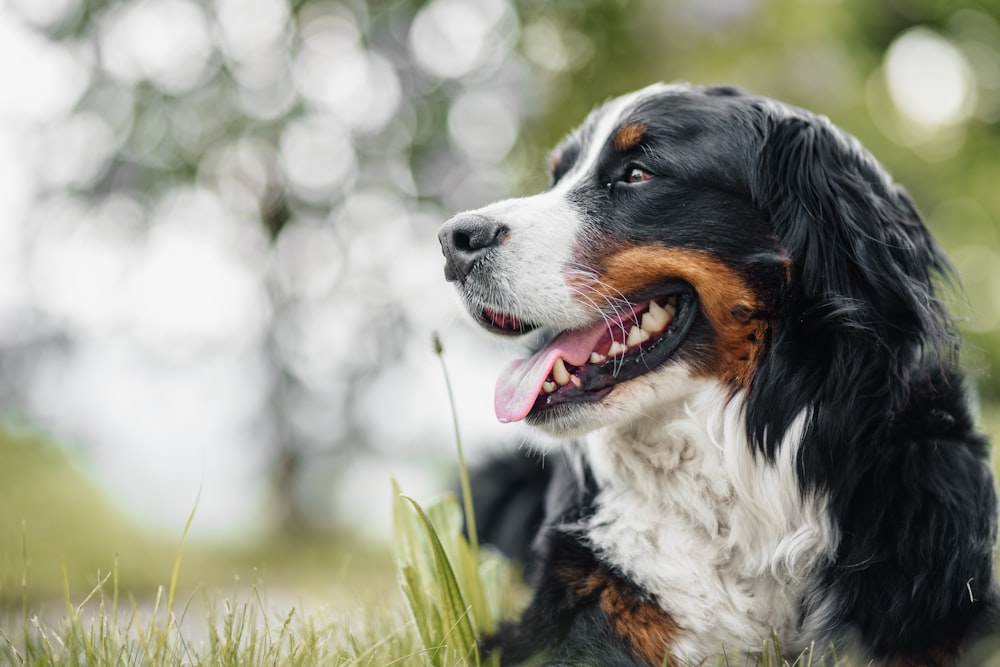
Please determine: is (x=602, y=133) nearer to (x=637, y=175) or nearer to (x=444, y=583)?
(x=637, y=175)

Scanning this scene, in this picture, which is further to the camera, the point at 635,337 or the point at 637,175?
the point at 637,175

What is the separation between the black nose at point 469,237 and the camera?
2490 millimetres

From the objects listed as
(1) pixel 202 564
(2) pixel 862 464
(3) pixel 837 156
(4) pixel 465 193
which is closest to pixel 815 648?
(2) pixel 862 464

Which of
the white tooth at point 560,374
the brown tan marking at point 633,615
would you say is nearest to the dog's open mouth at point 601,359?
the white tooth at point 560,374

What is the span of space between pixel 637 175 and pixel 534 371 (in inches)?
25.6

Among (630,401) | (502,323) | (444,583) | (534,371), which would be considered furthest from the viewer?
(502,323)

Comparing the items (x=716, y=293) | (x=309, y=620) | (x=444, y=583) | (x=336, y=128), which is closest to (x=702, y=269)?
(x=716, y=293)

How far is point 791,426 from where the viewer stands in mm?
2357

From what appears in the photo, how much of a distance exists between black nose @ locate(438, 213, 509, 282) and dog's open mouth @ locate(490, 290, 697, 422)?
348mm

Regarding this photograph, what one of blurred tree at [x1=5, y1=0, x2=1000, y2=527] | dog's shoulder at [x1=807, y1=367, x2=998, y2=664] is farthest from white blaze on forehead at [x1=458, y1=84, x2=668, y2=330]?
blurred tree at [x1=5, y1=0, x2=1000, y2=527]

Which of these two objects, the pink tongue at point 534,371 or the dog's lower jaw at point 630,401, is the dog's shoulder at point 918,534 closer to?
the dog's lower jaw at point 630,401

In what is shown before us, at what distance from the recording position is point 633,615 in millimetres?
2250

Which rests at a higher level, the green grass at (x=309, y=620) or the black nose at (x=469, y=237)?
the black nose at (x=469, y=237)

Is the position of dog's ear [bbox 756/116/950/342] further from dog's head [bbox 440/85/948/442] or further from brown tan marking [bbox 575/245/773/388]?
brown tan marking [bbox 575/245/773/388]
